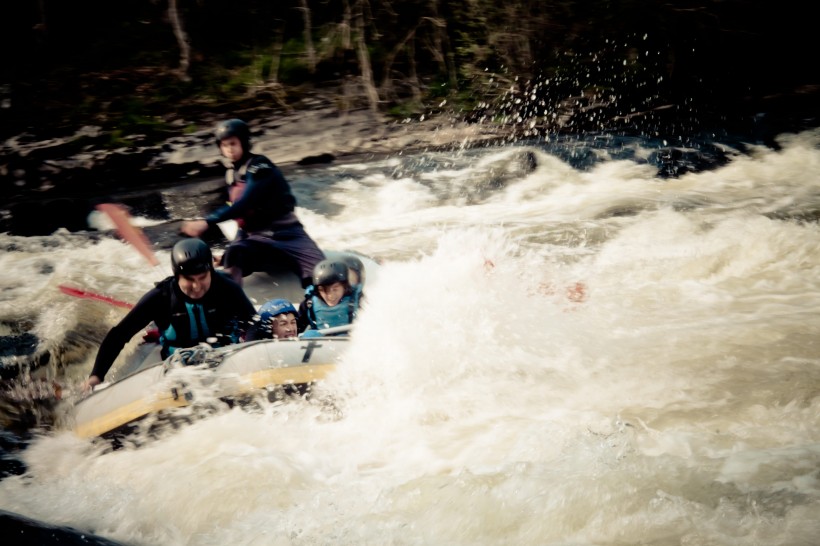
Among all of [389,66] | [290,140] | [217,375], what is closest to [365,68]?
[389,66]

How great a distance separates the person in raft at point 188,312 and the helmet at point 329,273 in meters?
0.41

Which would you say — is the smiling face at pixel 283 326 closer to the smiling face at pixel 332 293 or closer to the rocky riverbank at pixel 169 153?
the smiling face at pixel 332 293

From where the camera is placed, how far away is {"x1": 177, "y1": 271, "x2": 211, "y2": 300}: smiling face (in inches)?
161

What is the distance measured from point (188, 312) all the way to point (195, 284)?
0.17 meters

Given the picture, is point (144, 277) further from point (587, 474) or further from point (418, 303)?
point (587, 474)

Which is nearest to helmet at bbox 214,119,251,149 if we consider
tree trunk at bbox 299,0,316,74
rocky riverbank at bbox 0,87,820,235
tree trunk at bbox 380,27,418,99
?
rocky riverbank at bbox 0,87,820,235

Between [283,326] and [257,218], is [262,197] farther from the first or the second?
[283,326]

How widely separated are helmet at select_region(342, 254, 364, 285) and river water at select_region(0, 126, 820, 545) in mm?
108

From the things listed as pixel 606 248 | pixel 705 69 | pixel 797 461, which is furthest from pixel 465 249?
pixel 705 69

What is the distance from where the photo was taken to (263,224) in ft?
17.4

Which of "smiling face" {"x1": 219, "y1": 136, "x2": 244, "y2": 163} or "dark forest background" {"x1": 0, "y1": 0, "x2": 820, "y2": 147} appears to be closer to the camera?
"smiling face" {"x1": 219, "y1": 136, "x2": 244, "y2": 163}

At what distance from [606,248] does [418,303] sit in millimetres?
2824

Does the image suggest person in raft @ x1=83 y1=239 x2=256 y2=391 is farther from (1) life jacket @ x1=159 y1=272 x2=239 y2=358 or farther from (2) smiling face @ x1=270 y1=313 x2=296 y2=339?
(2) smiling face @ x1=270 y1=313 x2=296 y2=339

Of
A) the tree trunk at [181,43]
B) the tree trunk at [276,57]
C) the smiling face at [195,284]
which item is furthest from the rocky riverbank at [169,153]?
the smiling face at [195,284]
